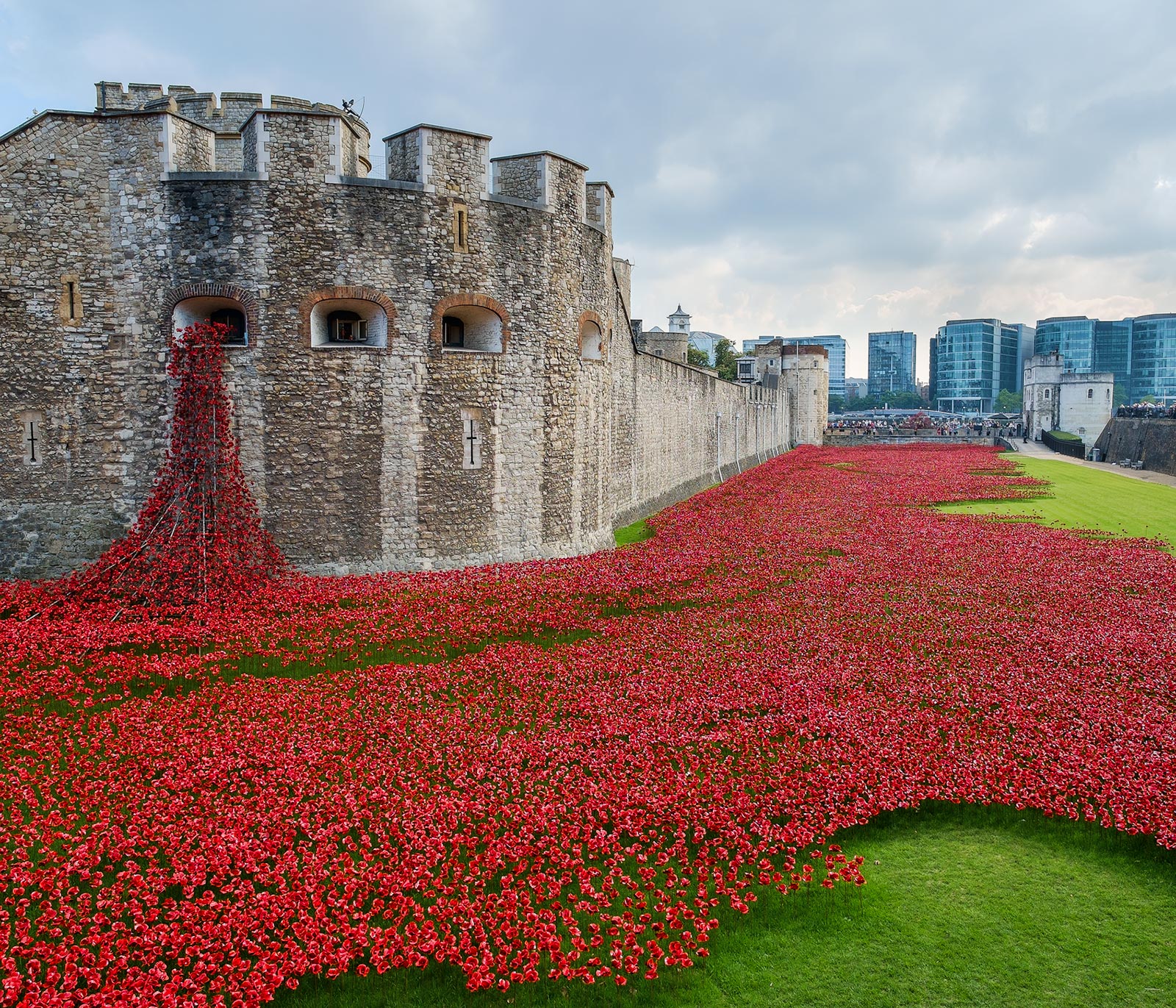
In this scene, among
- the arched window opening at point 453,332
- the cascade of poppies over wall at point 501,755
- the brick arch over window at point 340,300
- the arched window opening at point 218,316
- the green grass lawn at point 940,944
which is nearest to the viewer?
the green grass lawn at point 940,944

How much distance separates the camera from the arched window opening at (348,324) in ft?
49.0

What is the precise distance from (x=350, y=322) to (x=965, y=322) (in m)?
208

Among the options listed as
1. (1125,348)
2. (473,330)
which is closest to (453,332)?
(473,330)

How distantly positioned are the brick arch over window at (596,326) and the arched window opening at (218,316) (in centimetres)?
694

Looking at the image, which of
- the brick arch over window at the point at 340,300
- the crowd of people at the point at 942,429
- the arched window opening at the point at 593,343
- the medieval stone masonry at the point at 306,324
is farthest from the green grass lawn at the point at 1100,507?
the crowd of people at the point at 942,429

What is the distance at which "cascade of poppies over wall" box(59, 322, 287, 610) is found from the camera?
13.0 metres

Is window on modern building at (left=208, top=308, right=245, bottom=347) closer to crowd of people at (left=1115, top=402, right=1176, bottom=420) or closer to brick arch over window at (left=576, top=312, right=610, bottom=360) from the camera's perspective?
brick arch over window at (left=576, top=312, right=610, bottom=360)

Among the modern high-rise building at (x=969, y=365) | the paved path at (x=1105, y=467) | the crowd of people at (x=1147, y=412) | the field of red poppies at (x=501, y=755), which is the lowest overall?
the field of red poppies at (x=501, y=755)

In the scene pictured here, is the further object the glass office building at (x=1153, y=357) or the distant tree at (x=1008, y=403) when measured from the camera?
the glass office building at (x=1153, y=357)

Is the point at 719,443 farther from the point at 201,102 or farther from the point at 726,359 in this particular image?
the point at 726,359

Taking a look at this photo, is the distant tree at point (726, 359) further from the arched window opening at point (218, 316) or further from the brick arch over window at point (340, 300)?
the arched window opening at point (218, 316)

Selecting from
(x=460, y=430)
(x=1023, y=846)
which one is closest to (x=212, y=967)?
(x=1023, y=846)

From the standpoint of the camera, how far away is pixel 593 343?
63.1 ft

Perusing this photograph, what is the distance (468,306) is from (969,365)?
204532mm
